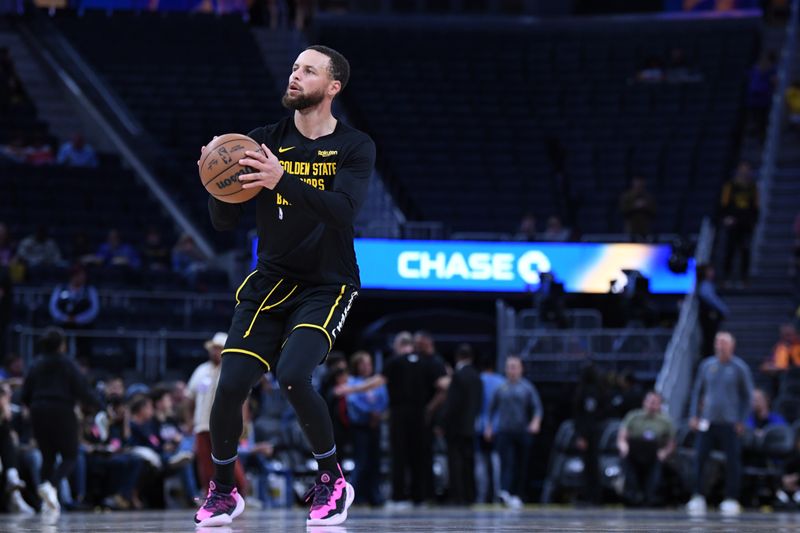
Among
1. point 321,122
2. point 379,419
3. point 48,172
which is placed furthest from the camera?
point 48,172

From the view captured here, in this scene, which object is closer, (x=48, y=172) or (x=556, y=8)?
(x=48, y=172)

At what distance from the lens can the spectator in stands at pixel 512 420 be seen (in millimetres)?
19500

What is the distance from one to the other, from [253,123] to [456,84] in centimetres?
477

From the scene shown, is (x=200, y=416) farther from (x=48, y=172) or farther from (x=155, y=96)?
(x=155, y=96)

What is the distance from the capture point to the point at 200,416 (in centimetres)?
1417

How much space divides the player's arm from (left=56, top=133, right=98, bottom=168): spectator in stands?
20.9 metres

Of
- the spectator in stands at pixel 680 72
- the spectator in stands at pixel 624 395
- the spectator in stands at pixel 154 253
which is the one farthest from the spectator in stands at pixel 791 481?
the spectator in stands at pixel 680 72

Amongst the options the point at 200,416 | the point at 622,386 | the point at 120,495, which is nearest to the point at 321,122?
the point at 200,416

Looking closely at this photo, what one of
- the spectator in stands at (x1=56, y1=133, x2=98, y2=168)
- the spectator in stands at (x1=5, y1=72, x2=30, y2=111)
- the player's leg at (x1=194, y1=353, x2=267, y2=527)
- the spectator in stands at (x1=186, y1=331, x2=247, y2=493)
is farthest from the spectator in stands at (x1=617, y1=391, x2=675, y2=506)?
the spectator in stands at (x1=5, y1=72, x2=30, y2=111)

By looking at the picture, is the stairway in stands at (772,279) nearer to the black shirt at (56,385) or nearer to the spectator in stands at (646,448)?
the spectator in stands at (646,448)

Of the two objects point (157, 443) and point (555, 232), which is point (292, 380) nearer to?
point (157, 443)

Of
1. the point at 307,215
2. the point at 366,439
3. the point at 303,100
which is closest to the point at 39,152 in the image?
the point at 366,439

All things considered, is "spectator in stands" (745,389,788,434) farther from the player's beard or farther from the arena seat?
the player's beard

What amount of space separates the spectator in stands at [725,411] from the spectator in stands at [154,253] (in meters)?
10.5
